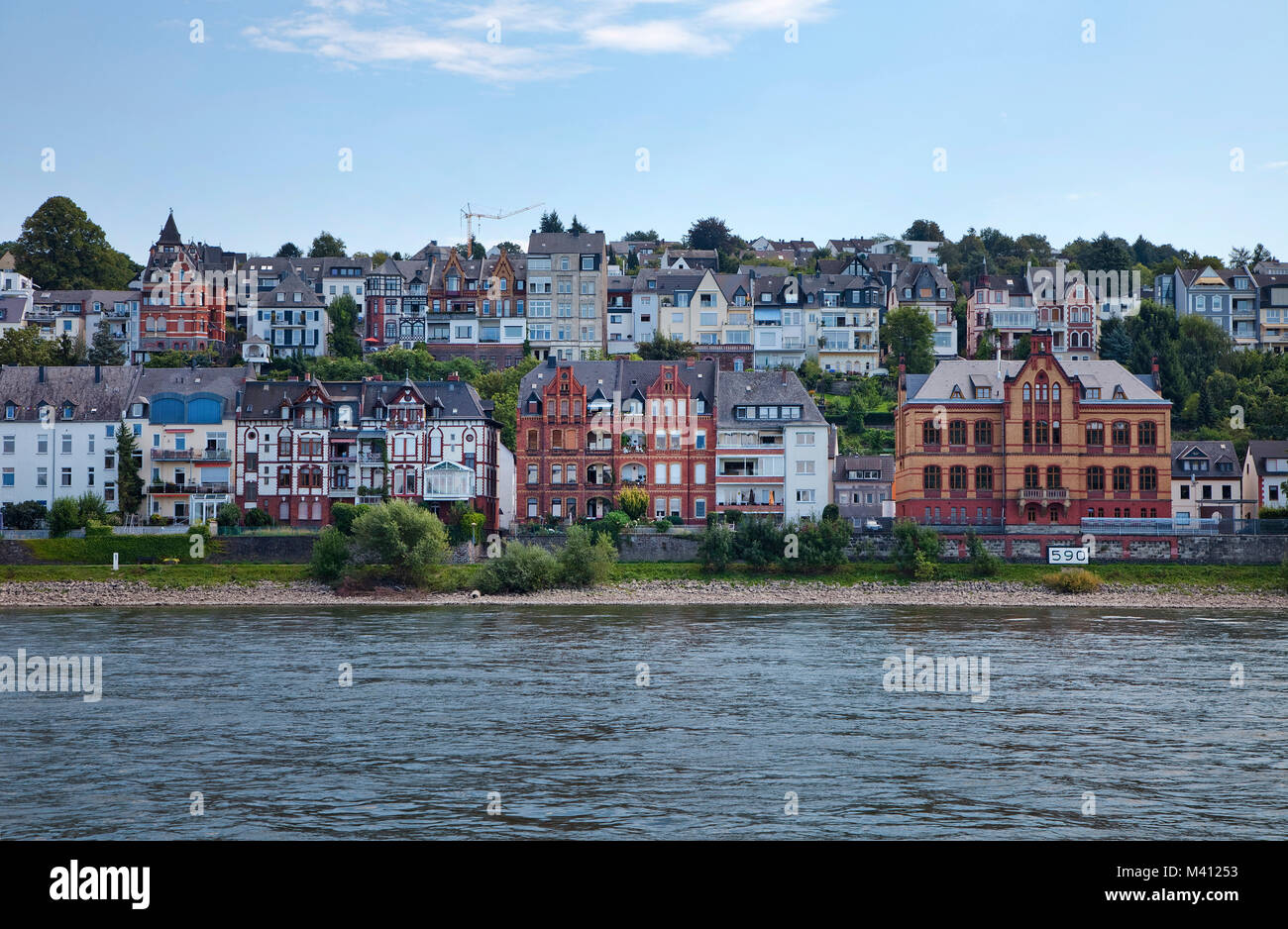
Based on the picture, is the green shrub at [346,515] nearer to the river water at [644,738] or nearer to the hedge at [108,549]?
the hedge at [108,549]

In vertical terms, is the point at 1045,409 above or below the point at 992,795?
above

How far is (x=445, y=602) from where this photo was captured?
224 ft

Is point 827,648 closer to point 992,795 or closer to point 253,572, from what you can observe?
point 992,795

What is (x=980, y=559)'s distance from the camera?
7475cm

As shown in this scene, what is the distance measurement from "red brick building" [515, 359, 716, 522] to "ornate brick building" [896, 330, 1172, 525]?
47.6 ft

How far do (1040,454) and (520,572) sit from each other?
35417mm

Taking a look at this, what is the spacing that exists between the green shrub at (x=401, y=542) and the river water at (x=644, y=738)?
18.7 meters

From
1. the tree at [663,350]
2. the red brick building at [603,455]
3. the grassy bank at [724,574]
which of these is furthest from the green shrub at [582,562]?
the tree at [663,350]

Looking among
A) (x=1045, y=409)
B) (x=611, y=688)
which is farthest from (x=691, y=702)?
(x=1045, y=409)

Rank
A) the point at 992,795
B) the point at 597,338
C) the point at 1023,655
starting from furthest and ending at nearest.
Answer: the point at 597,338 → the point at 1023,655 → the point at 992,795

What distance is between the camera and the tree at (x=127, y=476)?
283ft

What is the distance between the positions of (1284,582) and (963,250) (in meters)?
133

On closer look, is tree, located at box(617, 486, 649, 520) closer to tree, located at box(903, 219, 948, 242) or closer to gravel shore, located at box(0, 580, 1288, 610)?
gravel shore, located at box(0, 580, 1288, 610)

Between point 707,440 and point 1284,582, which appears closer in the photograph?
point 1284,582
